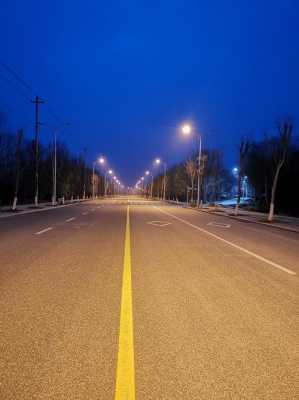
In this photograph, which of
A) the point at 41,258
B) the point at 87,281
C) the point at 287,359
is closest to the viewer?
the point at 287,359

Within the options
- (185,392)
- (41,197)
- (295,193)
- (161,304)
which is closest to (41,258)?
(161,304)

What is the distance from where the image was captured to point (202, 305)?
5535 millimetres

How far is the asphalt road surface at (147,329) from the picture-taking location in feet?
10.6

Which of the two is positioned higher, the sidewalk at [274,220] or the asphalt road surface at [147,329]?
the asphalt road surface at [147,329]

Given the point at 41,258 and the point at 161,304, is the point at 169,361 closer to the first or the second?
the point at 161,304

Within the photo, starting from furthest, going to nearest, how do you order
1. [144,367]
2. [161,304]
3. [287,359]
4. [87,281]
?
1. [87,281]
2. [161,304]
3. [287,359]
4. [144,367]

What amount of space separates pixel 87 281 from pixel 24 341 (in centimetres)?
279

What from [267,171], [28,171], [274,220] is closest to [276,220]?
[274,220]

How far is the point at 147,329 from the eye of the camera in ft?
14.8

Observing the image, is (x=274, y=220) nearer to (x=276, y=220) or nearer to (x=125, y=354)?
(x=276, y=220)

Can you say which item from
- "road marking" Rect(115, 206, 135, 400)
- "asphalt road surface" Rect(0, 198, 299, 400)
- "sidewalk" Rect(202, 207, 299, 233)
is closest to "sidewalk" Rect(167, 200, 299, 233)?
"sidewalk" Rect(202, 207, 299, 233)

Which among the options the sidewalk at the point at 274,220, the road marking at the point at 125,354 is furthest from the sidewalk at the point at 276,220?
the road marking at the point at 125,354

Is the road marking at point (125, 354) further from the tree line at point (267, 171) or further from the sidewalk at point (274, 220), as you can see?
the tree line at point (267, 171)

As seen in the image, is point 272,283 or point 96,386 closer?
point 96,386
